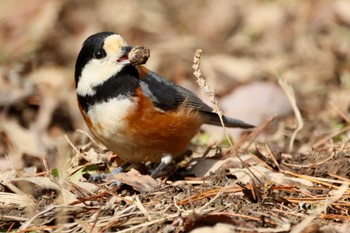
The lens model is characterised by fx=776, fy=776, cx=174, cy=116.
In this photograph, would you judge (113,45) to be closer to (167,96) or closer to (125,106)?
(125,106)

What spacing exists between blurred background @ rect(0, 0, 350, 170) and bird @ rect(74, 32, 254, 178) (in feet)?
2.04

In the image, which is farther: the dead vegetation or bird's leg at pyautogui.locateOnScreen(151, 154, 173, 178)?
bird's leg at pyautogui.locateOnScreen(151, 154, 173, 178)

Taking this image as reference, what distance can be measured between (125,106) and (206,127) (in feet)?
6.28

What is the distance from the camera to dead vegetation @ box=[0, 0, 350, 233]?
14.2ft

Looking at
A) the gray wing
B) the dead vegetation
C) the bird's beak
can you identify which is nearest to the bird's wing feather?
the gray wing

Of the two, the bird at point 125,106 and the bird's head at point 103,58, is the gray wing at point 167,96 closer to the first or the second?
the bird at point 125,106

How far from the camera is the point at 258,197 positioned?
174 inches

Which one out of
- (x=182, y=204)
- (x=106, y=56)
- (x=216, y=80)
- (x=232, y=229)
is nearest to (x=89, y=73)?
(x=106, y=56)

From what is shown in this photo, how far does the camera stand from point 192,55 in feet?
31.6

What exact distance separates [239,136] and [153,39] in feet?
12.0

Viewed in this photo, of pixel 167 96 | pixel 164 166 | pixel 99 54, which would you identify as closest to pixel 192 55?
pixel 167 96

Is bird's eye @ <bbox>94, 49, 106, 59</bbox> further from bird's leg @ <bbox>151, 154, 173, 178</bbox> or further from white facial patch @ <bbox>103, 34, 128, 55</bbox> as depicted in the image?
bird's leg @ <bbox>151, 154, 173, 178</bbox>

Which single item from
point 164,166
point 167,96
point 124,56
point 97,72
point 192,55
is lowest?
point 192,55

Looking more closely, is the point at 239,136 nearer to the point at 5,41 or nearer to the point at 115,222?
the point at 115,222
